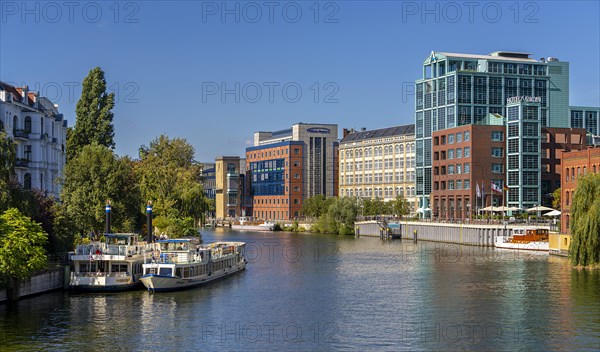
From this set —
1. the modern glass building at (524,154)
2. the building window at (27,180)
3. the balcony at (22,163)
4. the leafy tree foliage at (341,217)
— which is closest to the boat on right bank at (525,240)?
the modern glass building at (524,154)

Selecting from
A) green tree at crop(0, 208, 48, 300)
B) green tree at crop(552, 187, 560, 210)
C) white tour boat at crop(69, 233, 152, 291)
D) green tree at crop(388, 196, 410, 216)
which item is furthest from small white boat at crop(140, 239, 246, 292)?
green tree at crop(388, 196, 410, 216)

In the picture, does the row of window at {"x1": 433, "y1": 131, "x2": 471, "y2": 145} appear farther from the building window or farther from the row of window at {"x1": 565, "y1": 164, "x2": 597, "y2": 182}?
the building window

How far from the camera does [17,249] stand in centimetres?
5597

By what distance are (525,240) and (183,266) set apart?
198 ft

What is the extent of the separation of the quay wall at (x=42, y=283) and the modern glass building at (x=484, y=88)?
10870 cm

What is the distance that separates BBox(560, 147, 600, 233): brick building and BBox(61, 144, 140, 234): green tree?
53.9m

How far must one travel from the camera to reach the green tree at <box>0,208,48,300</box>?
55.4 m

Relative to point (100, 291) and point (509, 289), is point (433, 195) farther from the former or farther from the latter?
point (100, 291)

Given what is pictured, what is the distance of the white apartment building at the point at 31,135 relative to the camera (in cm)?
8506

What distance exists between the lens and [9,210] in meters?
58.9

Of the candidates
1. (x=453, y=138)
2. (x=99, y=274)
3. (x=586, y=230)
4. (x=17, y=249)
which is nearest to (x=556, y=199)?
(x=453, y=138)

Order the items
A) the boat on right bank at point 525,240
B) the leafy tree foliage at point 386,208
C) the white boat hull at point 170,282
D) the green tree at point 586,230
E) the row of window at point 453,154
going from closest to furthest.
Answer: the white boat hull at point 170,282 → the green tree at point 586,230 → the boat on right bank at point 525,240 → the row of window at point 453,154 → the leafy tree foliage at point 386,208

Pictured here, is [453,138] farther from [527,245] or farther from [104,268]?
[104,268]

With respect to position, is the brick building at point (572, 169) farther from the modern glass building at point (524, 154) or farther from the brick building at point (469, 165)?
the modern glass building at point (524, 154)
